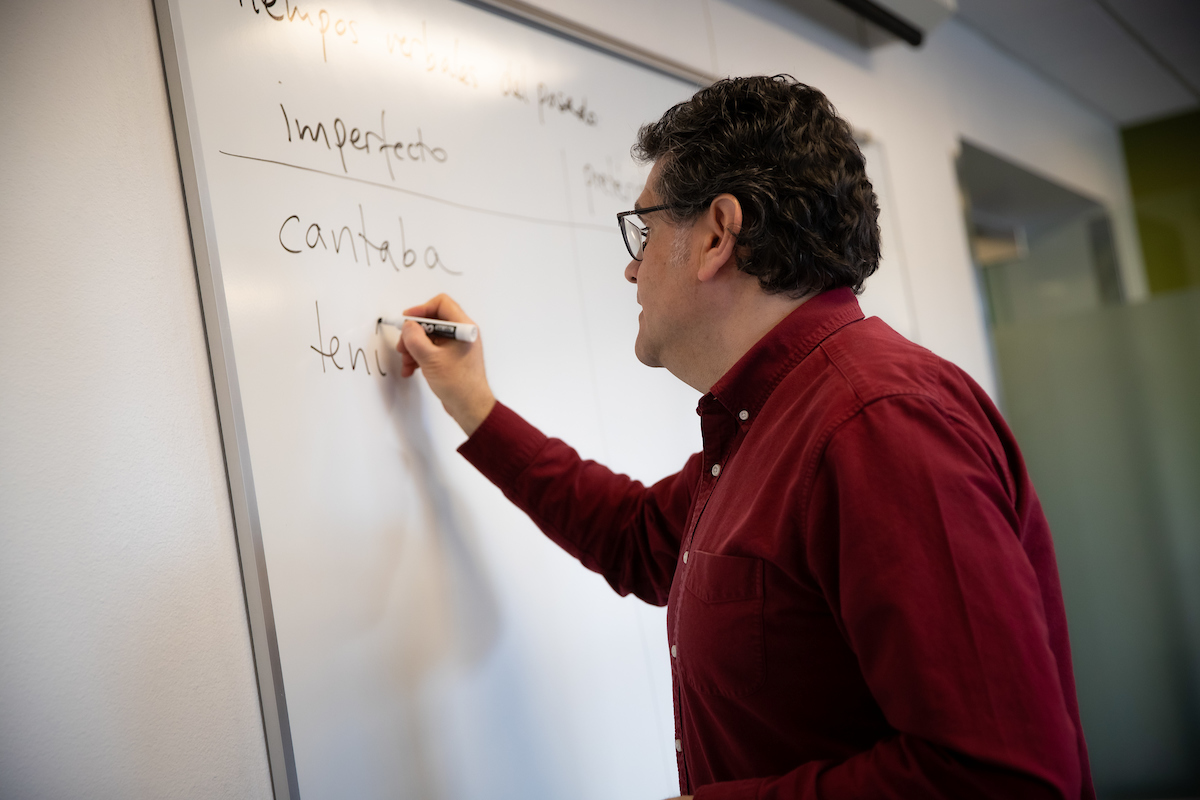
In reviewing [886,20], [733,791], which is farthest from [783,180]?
[886,20]

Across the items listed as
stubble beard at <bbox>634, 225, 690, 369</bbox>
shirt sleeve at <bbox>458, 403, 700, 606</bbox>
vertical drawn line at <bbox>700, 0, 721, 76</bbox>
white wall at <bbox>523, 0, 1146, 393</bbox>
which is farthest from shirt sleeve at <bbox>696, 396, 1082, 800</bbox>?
vertical drawn line at <bbox>700, 0, 721, 76</bbox>

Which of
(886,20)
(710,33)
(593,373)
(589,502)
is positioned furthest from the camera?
(886,20)

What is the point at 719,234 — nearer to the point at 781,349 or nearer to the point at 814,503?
the point at 781,349

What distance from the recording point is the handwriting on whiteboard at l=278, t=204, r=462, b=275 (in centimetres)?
91

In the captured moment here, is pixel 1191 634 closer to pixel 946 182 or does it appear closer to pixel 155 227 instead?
pixel 946 182

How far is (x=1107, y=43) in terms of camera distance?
119 inches

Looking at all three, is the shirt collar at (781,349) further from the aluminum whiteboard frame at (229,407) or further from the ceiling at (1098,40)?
the ceiling at (1098,40)

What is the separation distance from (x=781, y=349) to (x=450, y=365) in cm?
41

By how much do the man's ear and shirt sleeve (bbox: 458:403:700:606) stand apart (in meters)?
0.28

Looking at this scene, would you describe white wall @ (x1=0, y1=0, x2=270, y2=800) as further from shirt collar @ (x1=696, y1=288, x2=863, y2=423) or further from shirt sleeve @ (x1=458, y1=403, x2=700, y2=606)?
shirt collar @ (x1=696, y1=288, x2=863, y2=423)

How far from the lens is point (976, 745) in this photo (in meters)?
0.55

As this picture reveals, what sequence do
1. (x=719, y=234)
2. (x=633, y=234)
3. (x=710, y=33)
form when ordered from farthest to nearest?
1. (x=710, y=33)
2. (x=633, y=234)
3. (x=719, y=234)

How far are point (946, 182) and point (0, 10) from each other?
229cm

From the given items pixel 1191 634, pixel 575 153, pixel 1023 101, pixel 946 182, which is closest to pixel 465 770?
pixel 575 153
